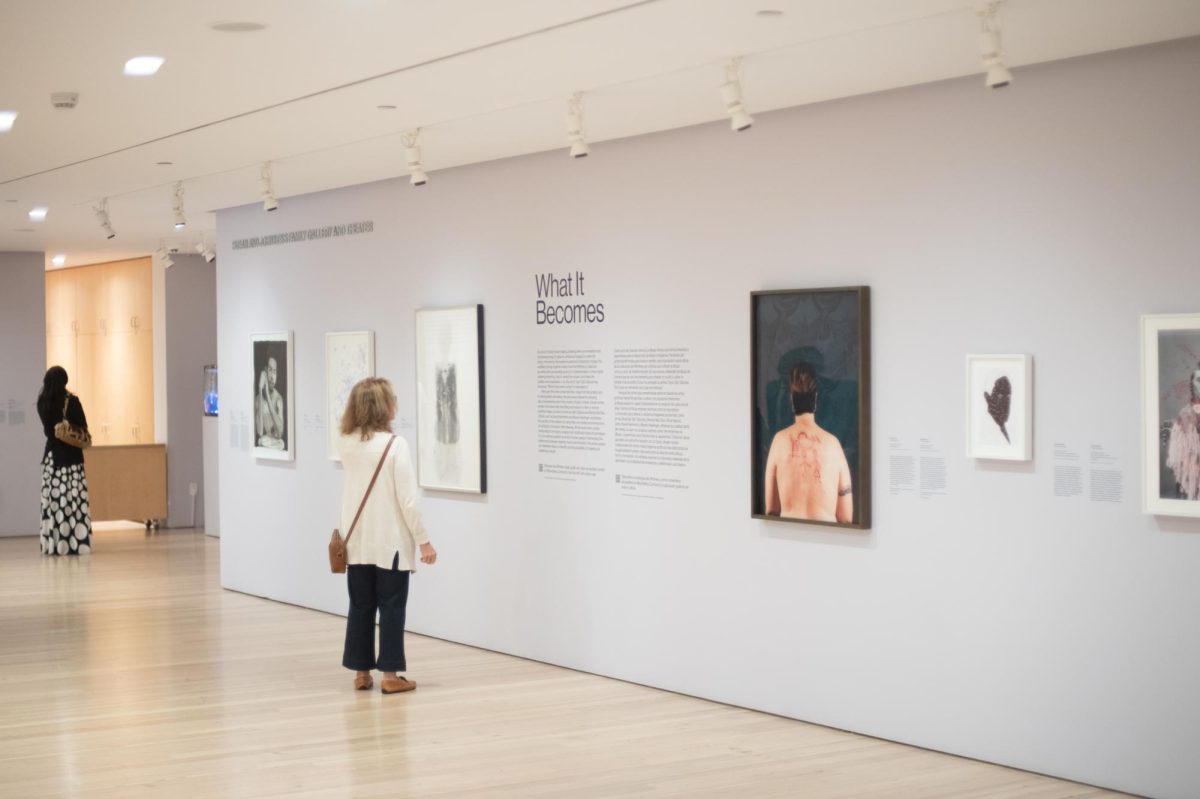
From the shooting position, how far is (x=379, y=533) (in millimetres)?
8484

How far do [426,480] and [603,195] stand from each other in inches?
109

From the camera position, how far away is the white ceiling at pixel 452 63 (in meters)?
5.68

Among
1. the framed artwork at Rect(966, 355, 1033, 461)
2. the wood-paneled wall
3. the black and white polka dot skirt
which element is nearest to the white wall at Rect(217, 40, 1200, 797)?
the framed artwork at Rect(966, 355, 1033, 461)

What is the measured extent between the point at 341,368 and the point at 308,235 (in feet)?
4.08

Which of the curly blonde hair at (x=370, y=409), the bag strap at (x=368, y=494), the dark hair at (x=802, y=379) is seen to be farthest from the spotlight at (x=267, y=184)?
the dark hair at (x=802, y=379)

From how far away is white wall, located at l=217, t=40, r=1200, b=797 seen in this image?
20.4 ft

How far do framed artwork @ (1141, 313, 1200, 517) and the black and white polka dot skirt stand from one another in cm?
1287

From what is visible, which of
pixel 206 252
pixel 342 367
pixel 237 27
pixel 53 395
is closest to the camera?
pixel 237 27

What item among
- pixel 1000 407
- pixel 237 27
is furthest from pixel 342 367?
pixel 1000 407

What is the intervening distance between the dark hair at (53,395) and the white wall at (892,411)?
709 centimetres

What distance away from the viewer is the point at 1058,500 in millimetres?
6496

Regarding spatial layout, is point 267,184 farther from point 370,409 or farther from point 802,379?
point 802,379

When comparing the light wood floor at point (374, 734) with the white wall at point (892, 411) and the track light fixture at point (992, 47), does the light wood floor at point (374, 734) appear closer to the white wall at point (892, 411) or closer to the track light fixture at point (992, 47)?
the white wall at point (892, 411)

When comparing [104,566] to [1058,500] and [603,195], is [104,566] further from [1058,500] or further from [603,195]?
[1058,500]
